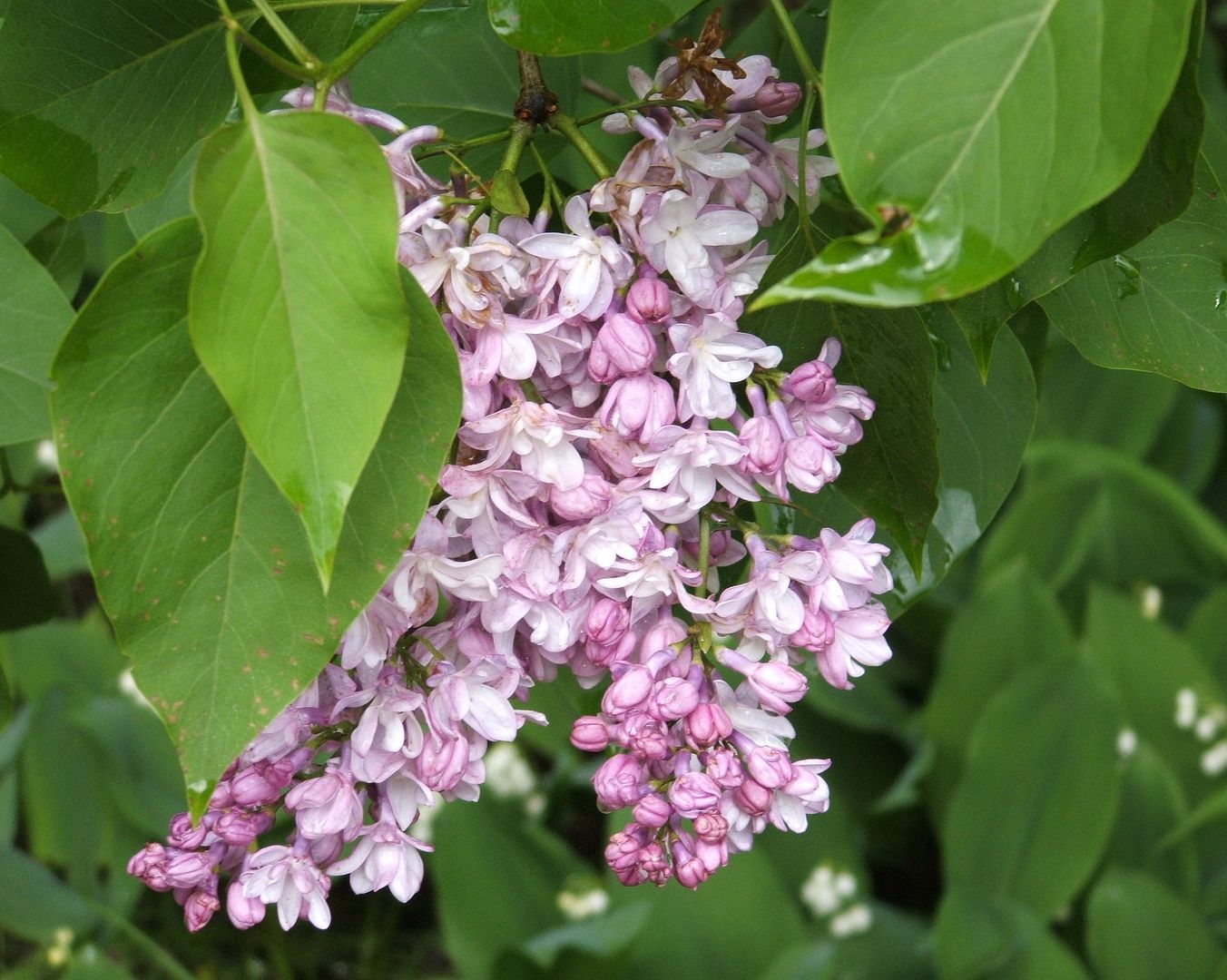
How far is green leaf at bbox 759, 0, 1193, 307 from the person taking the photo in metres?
0.30

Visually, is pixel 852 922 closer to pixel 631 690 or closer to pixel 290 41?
pixel 631 690

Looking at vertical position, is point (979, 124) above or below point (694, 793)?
above

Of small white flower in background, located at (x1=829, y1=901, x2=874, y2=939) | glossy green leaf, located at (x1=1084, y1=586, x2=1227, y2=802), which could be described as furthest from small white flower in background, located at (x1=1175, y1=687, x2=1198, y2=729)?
small white flower in background, located at (x1=829, y1=901, x2=874, y2=939)

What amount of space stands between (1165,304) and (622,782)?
0.88 ft

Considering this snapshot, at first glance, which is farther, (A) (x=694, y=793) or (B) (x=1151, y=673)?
(B) (x=1151, y=673)

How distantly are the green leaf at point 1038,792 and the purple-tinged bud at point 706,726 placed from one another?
3.51 feet

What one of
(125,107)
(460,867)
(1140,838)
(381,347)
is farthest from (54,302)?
(1140,838)

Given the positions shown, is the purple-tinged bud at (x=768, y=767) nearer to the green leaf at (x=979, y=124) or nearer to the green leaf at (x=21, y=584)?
the green leaf at (x=979, y=124)

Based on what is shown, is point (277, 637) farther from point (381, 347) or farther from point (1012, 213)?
point (1012, 213)

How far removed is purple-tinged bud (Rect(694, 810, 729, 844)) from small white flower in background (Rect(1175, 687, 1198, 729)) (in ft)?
4.29

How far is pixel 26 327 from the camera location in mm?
453

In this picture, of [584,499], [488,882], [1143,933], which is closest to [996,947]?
[1143,933]

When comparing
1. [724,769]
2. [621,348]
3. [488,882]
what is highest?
[621,348]

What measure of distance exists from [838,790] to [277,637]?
1.49 meters
